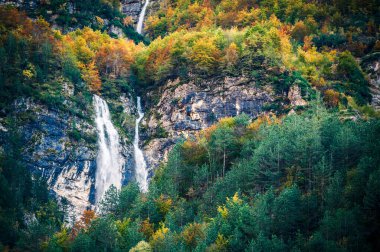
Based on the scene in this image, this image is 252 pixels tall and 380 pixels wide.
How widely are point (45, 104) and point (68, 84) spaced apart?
7899 mm

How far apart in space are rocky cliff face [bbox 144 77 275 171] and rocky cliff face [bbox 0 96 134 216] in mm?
8787

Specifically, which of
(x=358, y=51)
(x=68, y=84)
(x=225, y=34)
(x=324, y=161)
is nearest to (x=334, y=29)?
(x=358, y=51)

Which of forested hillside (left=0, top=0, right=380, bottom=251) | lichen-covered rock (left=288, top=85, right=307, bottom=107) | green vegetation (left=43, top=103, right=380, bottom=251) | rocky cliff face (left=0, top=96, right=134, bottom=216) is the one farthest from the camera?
lichen-covered rock (left=288, top=85, right=307, bottom=107)

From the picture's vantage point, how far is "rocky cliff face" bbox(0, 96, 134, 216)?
267ft

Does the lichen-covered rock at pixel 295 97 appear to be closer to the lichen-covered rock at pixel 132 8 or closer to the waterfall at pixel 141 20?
the waterfall at pixel 141 20

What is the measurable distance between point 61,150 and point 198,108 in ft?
89.9

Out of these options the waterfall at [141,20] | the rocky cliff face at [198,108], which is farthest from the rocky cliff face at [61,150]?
the waterfall at [141,20]

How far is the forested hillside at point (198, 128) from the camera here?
48875 mm

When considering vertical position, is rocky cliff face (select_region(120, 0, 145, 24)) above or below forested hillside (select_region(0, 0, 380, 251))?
above

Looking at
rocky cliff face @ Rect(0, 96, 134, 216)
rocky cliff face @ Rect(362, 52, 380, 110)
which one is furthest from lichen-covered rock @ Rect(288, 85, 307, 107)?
rocky cliff face @ Rect(0, 96, 134, 216)

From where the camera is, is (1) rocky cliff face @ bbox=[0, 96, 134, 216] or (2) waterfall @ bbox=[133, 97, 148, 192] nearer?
(1) rocky cliff face @ bbox=[0, 96, 134, 216]

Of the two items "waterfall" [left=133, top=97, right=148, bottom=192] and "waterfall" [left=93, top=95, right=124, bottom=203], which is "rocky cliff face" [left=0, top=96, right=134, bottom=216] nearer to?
"waterfall" [left=93, top=95, right=124, bottom=203]

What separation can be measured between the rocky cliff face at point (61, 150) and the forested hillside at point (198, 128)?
0.78ft

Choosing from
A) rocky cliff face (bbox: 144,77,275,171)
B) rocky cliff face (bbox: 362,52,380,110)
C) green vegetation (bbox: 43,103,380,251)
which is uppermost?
rocky cliff face (bbox: 362,52,380,110)
